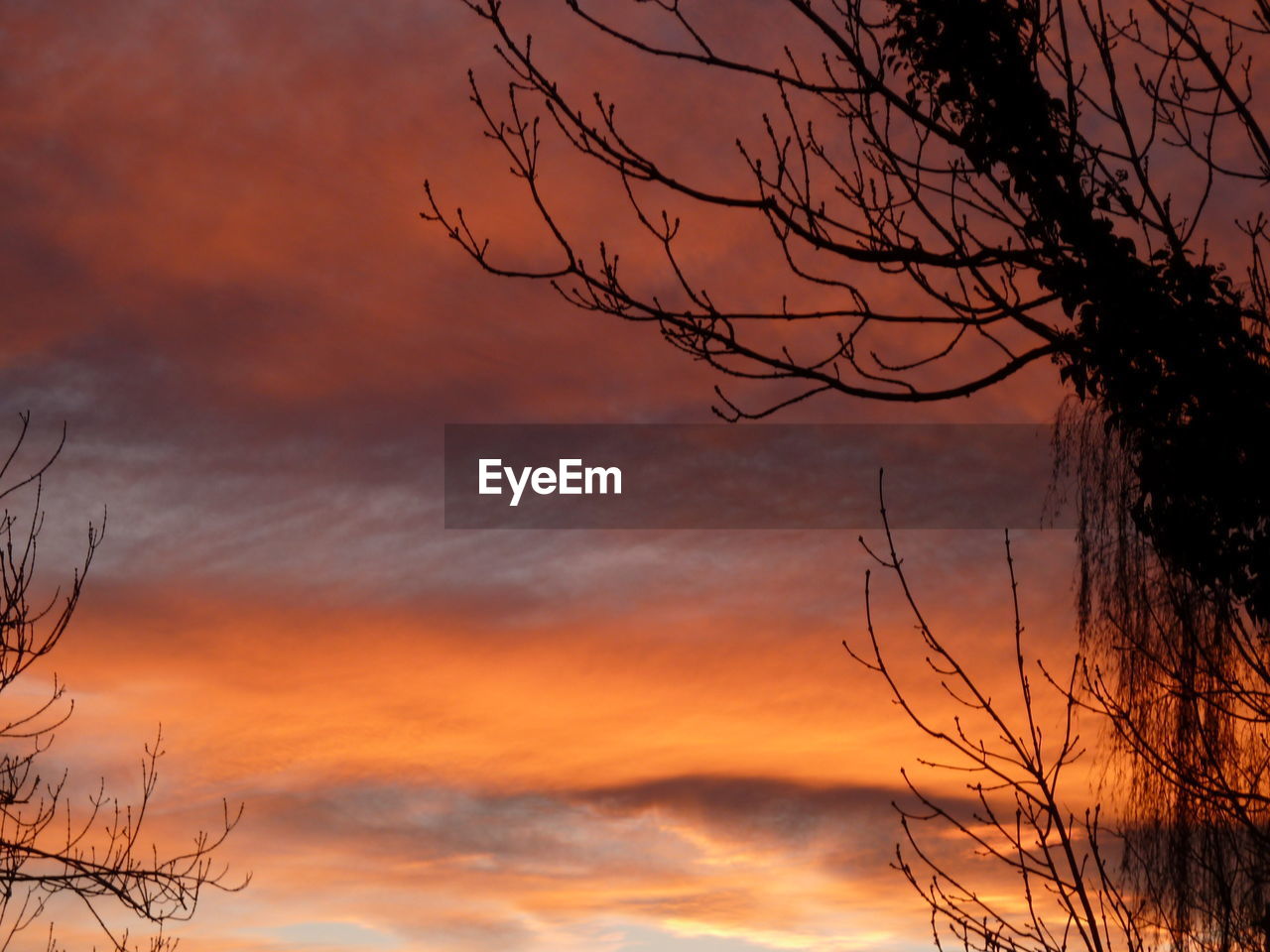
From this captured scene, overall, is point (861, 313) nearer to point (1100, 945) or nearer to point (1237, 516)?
point (1237, 516)

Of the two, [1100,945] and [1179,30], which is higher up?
[1179,30]

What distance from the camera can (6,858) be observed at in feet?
22.1

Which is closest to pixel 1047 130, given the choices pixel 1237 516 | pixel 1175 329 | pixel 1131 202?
pixel 1131 202

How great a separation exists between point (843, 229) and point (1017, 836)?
5.57ft

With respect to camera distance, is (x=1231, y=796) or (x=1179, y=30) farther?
(x=1179, y=30)

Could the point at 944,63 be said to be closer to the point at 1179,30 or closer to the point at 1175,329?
the point at 1179,30

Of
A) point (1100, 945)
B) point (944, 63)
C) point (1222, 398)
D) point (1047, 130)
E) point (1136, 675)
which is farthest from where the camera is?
point (1136, 675)

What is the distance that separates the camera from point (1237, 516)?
3613mm

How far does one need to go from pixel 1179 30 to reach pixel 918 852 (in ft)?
7.62

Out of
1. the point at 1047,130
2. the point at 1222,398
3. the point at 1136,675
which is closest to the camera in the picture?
the point at 1222,398

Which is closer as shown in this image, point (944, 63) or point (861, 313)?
point (861, 313)

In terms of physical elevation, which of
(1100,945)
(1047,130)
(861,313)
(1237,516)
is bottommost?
(1100,945)

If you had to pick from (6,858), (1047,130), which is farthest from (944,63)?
(6,858)

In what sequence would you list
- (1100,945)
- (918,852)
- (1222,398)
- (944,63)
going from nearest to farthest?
(1100,945), (918,852), (1222,398), (944,63)
